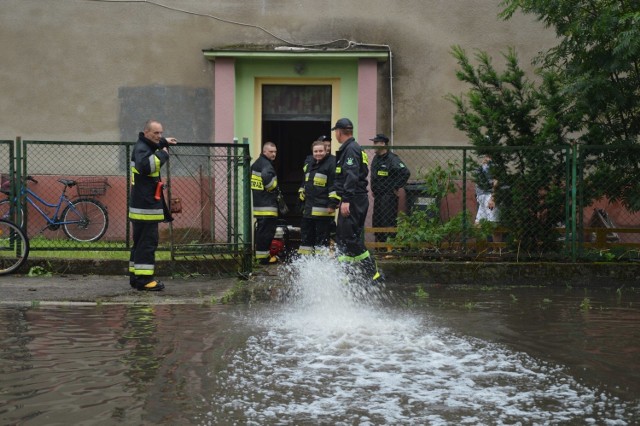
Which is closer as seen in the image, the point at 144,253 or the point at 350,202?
the point at 144,253

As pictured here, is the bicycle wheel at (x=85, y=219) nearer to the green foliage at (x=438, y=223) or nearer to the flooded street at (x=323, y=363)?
the green foliage at (x=438, y=223)

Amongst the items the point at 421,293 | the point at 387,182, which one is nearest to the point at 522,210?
the point at 387,182

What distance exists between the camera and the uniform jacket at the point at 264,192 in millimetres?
13648

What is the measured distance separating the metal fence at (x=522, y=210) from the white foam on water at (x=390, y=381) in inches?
158

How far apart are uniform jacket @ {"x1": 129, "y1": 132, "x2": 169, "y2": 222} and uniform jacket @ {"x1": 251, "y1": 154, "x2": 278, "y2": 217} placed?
10.2 ft

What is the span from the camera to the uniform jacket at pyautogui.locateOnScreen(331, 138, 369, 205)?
35.4 feet

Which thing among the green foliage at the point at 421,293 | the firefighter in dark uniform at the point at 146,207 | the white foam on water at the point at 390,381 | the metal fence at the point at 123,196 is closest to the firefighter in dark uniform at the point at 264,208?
the metal fence at the point at 123,196

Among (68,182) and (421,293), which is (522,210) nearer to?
(421,293)

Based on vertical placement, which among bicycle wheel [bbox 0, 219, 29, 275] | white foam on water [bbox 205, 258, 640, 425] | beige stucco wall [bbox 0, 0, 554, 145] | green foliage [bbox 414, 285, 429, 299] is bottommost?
white foam on water [bbox 205, 258, 640, 425]

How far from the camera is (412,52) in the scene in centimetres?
1573

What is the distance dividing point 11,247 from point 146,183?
2.58m

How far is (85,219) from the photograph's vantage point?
1518 centimetres

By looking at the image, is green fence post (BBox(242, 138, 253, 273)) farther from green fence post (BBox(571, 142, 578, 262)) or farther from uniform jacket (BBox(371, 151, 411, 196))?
green fence post (BBox(571, 142, 578, 262))

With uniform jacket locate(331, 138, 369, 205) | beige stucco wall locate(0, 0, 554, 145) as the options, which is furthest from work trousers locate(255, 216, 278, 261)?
beige stucco wall locate(0, 0, 554, 145)
